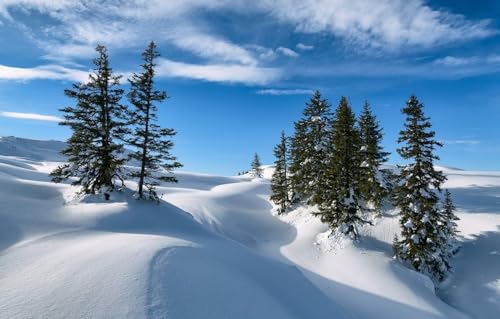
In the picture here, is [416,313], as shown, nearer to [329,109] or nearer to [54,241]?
[54,241]

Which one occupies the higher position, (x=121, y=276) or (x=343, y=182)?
(x=343, y=182)

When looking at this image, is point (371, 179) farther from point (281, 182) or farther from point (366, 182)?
point (281, 182)

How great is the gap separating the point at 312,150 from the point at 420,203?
40.0ft

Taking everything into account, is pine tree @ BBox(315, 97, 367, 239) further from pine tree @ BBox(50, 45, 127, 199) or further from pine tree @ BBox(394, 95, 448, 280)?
pine tree @ BBox(50, 45, 127, 199)

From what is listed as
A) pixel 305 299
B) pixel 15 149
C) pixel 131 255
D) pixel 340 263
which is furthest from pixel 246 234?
pixel 15 149

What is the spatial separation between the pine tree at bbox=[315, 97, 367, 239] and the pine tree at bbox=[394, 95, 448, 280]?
3882 mm

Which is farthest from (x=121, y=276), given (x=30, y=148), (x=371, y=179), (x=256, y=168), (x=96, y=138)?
(x=30, y=148)

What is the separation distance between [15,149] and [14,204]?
127465mm

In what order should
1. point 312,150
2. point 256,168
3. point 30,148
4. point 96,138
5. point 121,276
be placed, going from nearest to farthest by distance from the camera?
point 121,276, point 96,138, point 312,150, point 256,168, point 30,148

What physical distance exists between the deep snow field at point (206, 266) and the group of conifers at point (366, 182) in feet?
5.64

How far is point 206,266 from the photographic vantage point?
910 centimetres

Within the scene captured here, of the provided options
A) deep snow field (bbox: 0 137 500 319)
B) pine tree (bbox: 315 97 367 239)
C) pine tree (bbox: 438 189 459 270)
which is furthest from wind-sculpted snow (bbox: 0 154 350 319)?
pine tree (bbox: 438 189 459 270)

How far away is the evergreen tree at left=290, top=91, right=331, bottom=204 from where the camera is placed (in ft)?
96.9

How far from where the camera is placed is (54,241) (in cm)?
1114
